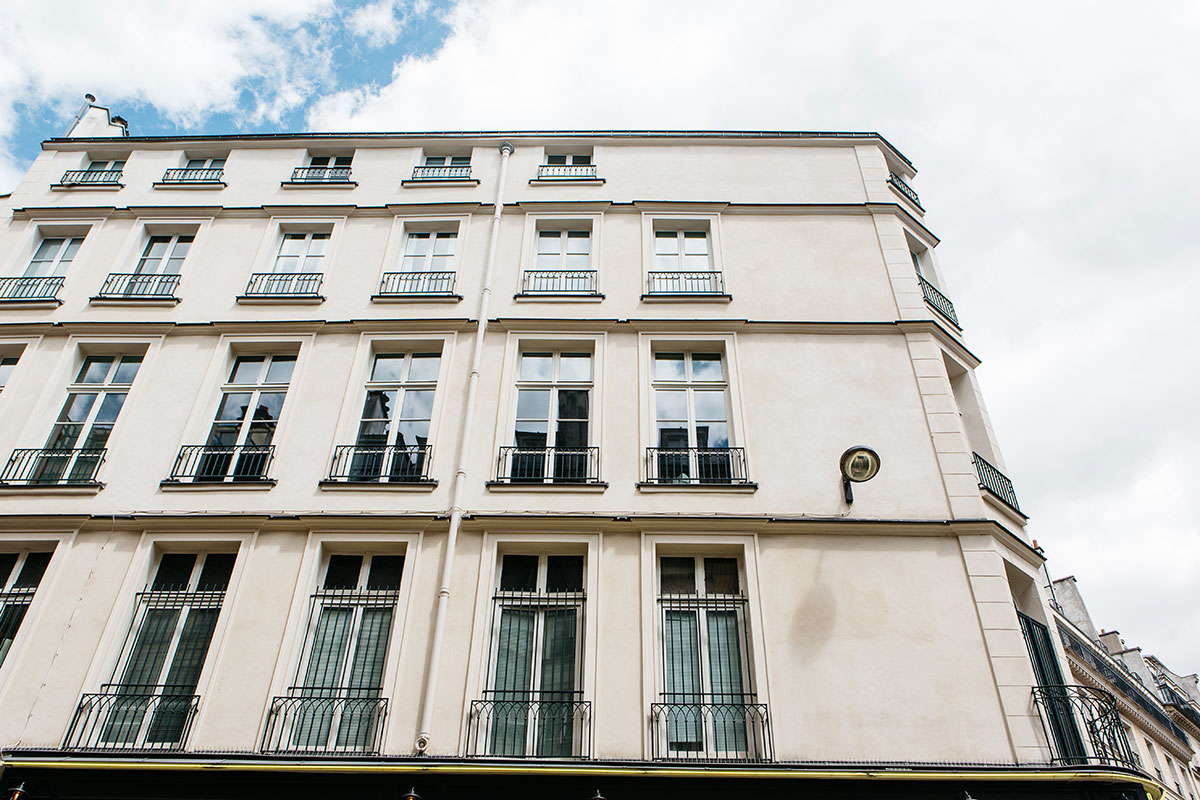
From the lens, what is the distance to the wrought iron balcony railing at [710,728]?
8.69 meters

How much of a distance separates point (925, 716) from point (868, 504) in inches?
107

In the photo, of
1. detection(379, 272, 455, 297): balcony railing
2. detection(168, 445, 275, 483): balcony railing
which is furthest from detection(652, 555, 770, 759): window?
detection(379, 272, 455, 297): balcony railing

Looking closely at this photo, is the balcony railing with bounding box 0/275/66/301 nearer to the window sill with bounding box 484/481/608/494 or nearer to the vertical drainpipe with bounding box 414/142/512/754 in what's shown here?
the vertical drainpipe with bounding box 414/142/512/754

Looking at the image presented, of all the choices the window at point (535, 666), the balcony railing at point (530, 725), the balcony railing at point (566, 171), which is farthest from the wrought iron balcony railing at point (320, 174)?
the balcony railing at point (530, 725)

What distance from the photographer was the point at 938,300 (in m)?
13.7

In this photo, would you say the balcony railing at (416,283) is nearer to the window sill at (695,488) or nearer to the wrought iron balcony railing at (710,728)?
the window sill at (695,488)

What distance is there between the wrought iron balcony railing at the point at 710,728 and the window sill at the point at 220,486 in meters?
5.83

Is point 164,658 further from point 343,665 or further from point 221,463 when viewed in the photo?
point 221,463

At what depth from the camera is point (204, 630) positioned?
32.1 ft

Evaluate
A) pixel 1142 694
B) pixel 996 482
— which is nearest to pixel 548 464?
pixel 996 482

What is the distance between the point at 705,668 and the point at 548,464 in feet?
11.1

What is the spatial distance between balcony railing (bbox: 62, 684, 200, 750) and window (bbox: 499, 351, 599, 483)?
4.52m

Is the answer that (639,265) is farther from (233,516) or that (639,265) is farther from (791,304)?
(233,516)

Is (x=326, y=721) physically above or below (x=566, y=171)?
below
